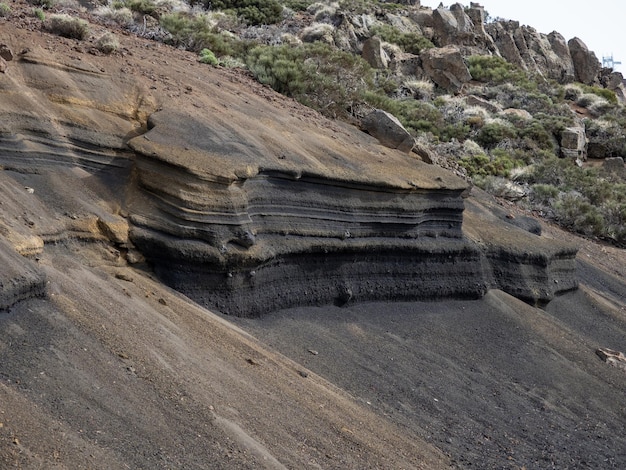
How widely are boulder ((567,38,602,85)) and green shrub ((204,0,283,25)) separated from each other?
80.4 ft

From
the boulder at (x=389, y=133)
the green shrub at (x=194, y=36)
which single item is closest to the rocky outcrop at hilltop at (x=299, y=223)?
the boulder at (x=389, y=133)

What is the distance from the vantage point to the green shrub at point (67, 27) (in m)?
11.1

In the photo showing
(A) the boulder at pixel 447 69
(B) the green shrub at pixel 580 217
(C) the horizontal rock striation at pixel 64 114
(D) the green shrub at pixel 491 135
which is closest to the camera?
(C) the horizontal rock striation at pixel 64 114

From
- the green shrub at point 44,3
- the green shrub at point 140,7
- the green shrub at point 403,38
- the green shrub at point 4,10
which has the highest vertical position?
the green shrub at point 403,38

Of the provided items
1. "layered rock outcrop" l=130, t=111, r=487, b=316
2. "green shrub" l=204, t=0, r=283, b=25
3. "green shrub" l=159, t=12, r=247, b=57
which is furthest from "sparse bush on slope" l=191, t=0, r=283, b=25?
"layered rock outcrop" l=130, t=111, r=487, b=316

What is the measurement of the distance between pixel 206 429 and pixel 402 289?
6029mm

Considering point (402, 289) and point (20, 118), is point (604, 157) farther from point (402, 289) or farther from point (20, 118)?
point (20, 118)

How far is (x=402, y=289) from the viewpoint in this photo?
36.0 ft

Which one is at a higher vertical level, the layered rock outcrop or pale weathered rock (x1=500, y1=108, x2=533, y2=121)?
pale weathered rock (x1=500, y1=108, x2=533, y2=121)

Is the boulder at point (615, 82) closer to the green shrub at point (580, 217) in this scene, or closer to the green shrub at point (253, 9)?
the green shrub at point (253, 9)

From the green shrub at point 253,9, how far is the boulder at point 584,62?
24.5 metres

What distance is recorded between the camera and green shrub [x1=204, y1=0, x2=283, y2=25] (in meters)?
27.0

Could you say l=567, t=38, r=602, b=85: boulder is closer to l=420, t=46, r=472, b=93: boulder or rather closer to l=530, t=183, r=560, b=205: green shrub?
l=420, t=46, r=472, b=93: boulder

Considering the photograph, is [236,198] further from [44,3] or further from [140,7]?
[140,7]
